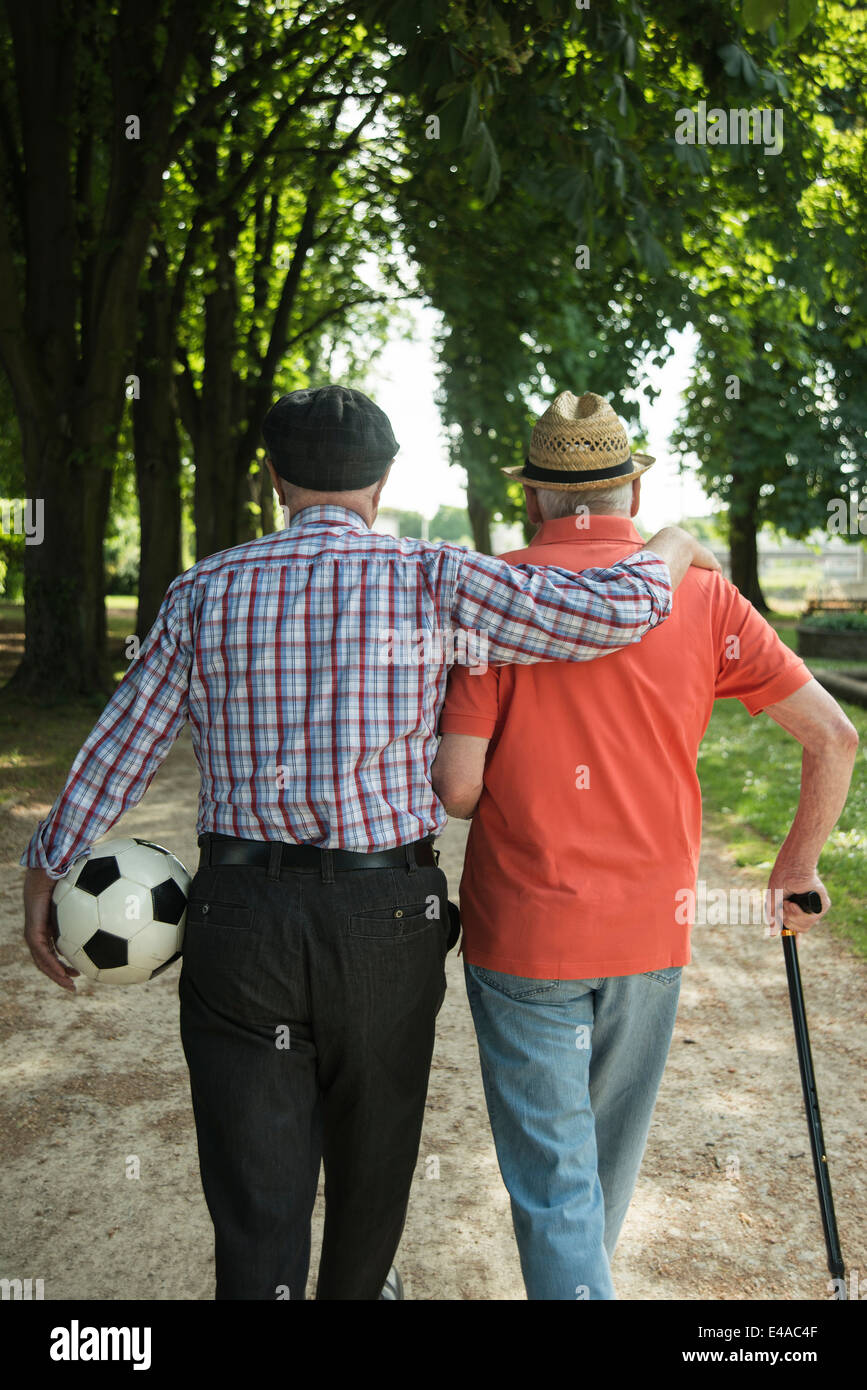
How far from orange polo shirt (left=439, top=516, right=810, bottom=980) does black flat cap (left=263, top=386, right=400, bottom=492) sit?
44 cm

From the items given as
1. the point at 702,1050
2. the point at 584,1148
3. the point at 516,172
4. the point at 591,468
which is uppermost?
the point at 516,172

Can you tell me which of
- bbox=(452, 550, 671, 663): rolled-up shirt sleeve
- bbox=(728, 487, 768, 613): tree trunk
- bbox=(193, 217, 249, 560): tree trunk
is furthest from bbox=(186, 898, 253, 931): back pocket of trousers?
bbox=(728, 487, 768, 613): tree trunk

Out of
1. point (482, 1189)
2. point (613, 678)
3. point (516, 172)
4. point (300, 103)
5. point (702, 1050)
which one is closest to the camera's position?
point (613, 678)

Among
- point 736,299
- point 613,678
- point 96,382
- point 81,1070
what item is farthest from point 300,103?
point 613,678

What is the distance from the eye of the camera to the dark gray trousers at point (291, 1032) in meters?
2.27

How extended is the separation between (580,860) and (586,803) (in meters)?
0.11

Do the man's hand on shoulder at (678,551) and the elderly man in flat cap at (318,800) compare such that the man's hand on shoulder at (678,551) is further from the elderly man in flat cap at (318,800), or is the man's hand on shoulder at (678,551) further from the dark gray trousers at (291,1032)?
the dark gray trousers at (291,1032)

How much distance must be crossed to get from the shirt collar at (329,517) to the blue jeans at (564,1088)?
946 mm

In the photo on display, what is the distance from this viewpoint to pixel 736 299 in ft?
52.0

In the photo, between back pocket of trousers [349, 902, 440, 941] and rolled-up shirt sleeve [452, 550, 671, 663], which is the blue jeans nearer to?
back pocket of trousers [349, 902, 440, 941]

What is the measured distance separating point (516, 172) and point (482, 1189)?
8625 millimetres

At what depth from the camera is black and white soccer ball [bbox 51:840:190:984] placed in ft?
8.31

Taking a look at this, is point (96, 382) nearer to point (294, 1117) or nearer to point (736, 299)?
point (736, 299)

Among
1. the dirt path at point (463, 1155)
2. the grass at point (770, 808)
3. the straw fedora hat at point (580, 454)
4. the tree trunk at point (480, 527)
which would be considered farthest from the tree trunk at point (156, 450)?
the straw fedora hat at point (580, 454)
